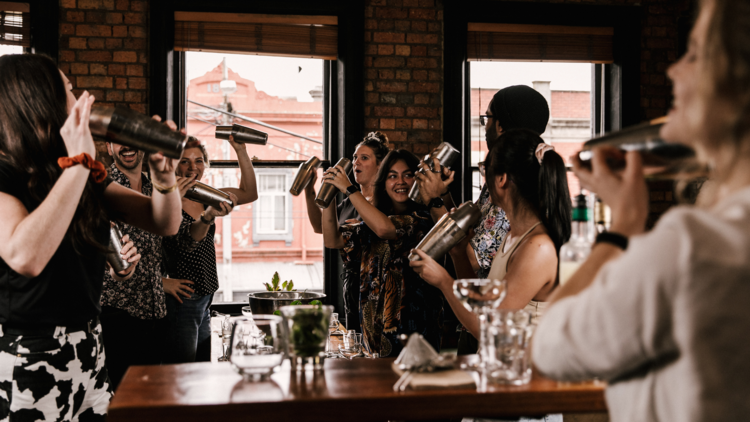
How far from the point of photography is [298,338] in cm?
120

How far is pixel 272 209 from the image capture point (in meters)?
3.88

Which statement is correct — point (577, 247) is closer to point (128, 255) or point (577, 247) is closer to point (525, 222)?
point (525, 222)

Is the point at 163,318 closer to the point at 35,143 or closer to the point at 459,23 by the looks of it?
the point at 35,143

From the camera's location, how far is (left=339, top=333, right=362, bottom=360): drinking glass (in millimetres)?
2046

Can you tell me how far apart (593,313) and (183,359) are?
8.07ft

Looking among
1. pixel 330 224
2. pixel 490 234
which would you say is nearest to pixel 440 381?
pixel 490 234

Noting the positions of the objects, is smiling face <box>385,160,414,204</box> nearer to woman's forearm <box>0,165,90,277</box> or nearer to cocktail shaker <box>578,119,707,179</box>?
woman's forearm <box>0,165,90,277</box>

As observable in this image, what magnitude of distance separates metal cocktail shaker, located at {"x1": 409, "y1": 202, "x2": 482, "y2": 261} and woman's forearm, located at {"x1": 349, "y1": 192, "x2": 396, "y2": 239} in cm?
83

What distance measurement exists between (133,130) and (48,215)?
0.27 metres

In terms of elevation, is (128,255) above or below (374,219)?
below

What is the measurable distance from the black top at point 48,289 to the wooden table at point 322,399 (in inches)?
12.7

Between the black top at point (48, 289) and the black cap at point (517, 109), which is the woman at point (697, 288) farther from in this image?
the black cap at point (517, 109)

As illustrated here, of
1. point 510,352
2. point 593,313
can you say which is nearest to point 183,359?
point 510,352

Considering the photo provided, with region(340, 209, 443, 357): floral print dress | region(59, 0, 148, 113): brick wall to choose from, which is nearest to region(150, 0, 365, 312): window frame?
region(59, 0, 148, 113): brick wall
